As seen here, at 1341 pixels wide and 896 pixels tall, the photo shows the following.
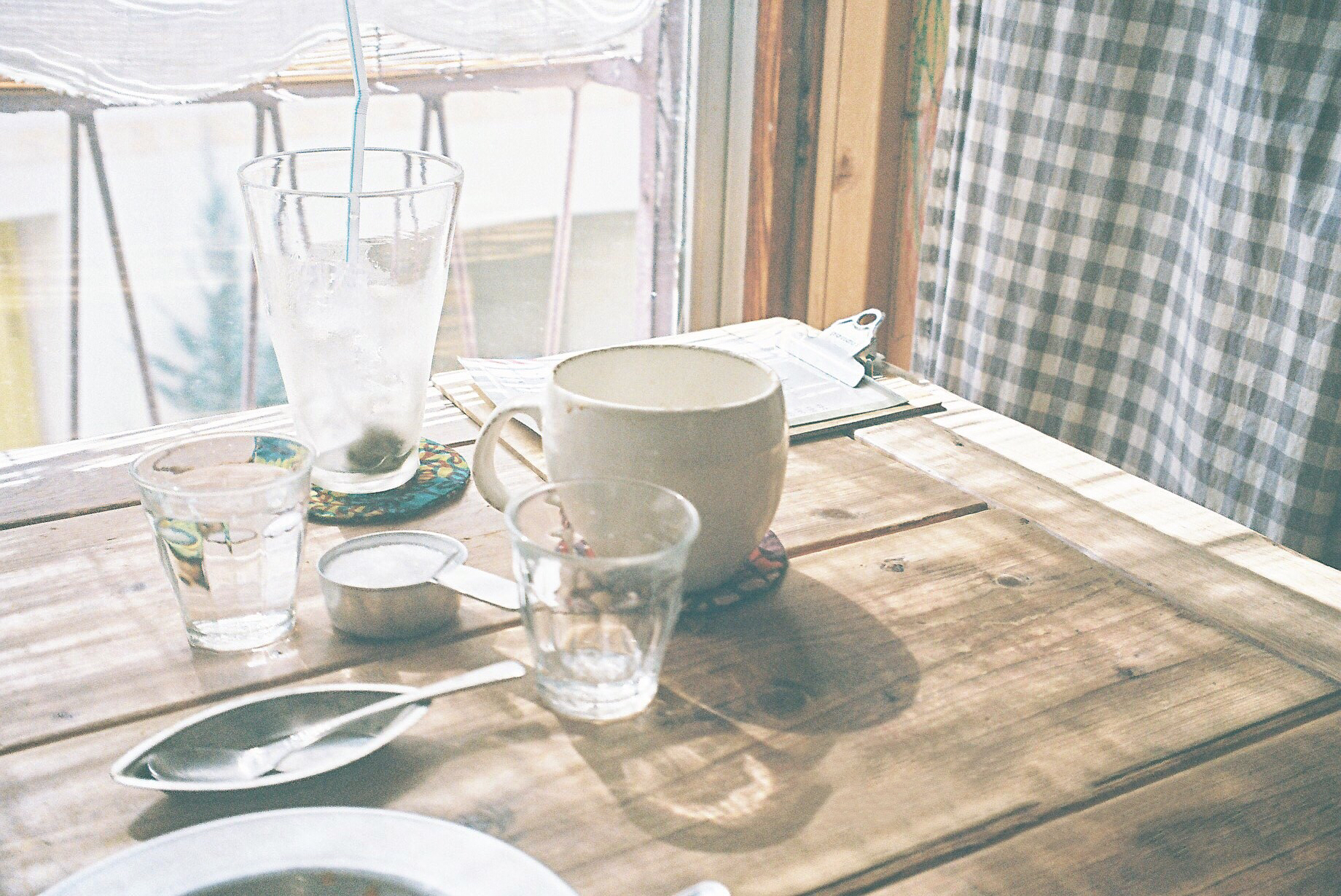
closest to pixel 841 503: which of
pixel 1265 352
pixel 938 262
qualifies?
pixel 1265 352

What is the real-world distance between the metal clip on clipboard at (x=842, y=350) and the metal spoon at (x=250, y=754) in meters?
0.58

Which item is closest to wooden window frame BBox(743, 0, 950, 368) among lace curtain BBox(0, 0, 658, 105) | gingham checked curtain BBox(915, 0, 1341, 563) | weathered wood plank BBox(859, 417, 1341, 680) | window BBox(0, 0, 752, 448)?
window BBox(0, 0, 752, 448)

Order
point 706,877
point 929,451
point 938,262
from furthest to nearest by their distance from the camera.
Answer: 1. point 938,262
2. point 929,451
3. point 706,877

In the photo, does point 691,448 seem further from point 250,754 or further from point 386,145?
point 386,145

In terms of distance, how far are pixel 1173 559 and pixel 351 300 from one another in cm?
58

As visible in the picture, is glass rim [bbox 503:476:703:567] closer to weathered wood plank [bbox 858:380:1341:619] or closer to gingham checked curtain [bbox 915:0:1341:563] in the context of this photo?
weathered wood plank [bbox 858:380:1341:619]

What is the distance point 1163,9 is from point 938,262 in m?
0.51

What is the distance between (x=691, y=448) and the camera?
647 millimetres

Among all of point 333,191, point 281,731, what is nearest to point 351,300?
point 333,191

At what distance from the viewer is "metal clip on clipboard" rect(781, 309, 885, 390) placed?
41.7 inches

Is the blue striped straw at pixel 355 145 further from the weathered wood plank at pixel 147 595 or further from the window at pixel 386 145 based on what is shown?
the window at pixel 386 145

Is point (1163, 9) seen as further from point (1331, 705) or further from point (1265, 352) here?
point (1331, 705)

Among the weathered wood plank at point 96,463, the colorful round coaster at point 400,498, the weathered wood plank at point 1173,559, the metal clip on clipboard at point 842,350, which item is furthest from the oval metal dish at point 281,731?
the metal clip on clipboard at point 842,350

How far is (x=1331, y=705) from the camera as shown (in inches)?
24.4
